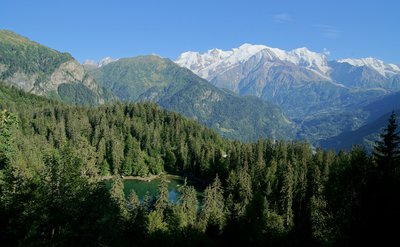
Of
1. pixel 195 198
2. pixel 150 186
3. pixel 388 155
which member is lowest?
pixel 150 186

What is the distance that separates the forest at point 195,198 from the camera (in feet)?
91.8

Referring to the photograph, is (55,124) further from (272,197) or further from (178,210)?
(178,210)

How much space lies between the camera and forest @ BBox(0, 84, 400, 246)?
2797cm

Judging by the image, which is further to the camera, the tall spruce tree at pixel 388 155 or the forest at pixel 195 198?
the tall spruce tree at pixel 388 155

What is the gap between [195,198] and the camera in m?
92.5

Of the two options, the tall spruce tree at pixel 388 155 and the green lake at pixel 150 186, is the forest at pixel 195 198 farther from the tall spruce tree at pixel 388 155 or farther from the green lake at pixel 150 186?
the green lake at pixel 150 186

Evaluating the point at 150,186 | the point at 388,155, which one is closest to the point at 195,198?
the point at 388,155

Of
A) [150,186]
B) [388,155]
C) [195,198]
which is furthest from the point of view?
[150,186]

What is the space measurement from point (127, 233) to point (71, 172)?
41315mm

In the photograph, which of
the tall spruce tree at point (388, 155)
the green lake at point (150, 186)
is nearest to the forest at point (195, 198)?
the tall spruce tree at point (388, 155)

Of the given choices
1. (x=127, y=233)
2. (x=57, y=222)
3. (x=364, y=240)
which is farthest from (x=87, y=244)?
(x=127, y=233)

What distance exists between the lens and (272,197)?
112 metres

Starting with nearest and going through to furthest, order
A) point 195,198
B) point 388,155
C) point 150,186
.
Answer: point 388,155 → point 195,198 → point 150,186

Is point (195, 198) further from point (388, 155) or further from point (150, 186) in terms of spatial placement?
point (150, 186)
